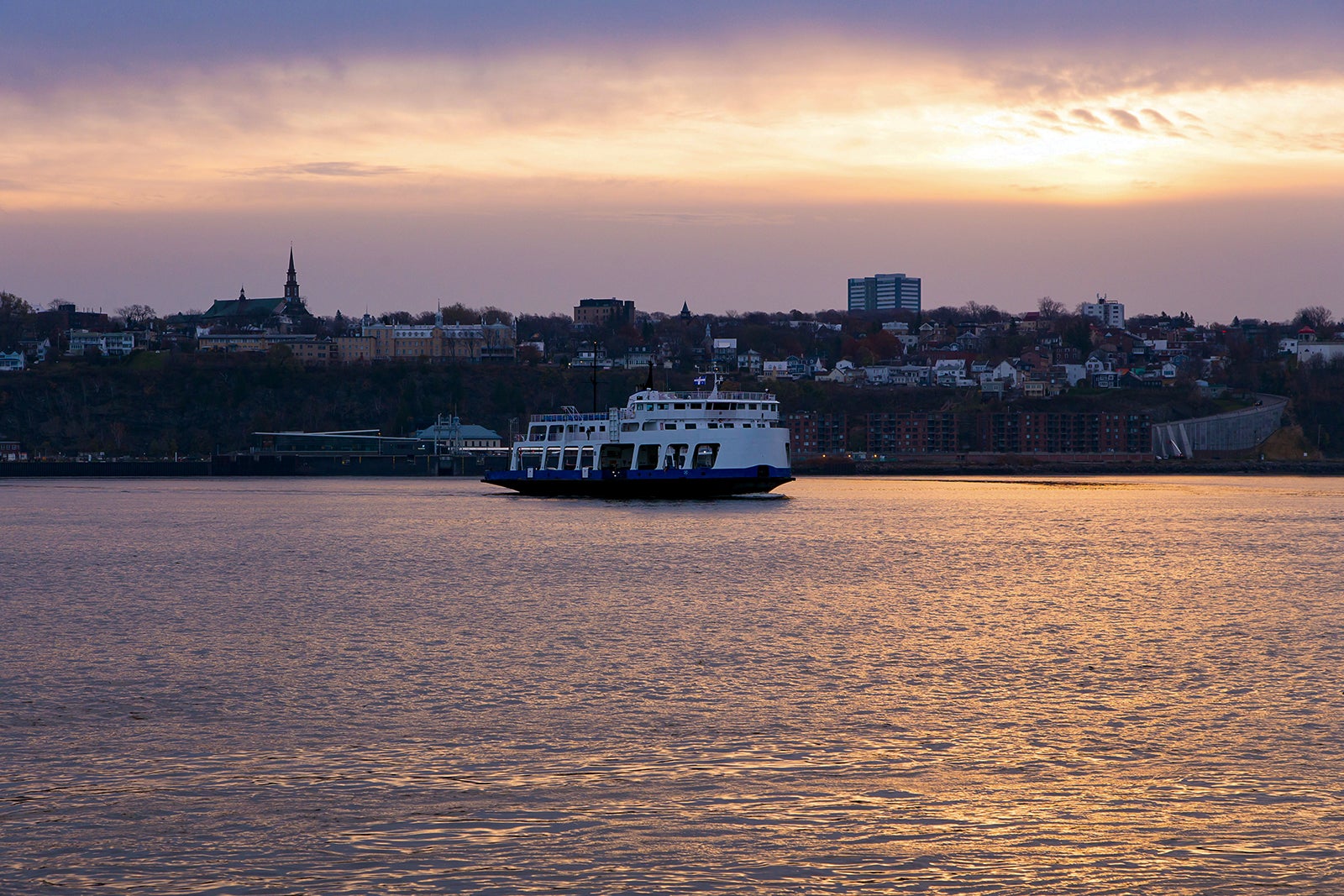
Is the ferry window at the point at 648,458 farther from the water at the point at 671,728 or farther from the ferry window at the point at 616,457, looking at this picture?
the water at the point at 671,728

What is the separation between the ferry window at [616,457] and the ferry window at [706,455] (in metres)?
5.05

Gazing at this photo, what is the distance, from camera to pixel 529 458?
103 m

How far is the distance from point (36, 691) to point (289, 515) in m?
60.6

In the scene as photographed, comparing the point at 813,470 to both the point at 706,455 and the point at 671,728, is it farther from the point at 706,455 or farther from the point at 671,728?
the point at 671,728

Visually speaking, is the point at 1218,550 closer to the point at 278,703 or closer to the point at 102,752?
the point at 278,703

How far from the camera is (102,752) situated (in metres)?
17.8

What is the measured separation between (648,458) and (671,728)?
67796 millimetres

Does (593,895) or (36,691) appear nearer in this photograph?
(593,895)

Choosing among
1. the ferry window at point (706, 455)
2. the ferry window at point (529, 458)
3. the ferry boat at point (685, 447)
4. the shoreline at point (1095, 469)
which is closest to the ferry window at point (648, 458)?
the ferry boat at point (685, 447)

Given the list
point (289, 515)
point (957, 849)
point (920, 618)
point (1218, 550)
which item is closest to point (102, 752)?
point (957, 849)

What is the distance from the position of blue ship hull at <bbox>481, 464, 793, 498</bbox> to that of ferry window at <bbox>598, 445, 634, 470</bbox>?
19.4 inches

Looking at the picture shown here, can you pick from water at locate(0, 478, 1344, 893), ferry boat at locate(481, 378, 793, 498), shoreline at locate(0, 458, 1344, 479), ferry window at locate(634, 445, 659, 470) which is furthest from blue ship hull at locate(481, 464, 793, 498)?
shoreline at locate(0, 458, 1344, 479)

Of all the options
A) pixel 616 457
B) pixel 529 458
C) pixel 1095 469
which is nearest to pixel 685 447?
pixel 616 457

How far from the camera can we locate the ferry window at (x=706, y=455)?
84.6 meters
